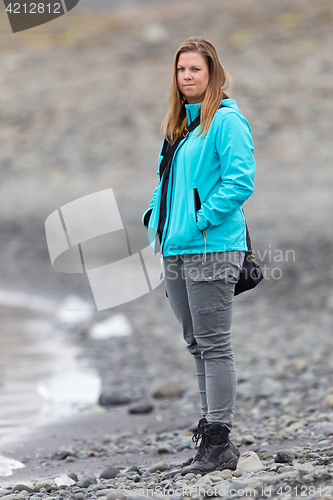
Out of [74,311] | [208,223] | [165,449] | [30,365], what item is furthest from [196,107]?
[74,311]

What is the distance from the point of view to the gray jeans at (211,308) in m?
2.96

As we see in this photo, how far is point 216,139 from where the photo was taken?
2.95 m

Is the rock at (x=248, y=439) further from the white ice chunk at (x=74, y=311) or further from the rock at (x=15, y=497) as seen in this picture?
the white ice chunk at (x=74, y=311)

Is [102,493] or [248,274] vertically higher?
[248,274]

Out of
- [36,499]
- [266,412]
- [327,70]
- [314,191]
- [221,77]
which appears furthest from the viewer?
[327,70]

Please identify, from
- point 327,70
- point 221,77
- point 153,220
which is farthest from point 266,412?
point 327,70

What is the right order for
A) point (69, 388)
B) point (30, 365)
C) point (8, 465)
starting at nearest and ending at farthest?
point (8, 465) < point (69, 388) < point (30, 365)

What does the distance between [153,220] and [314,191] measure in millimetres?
16828

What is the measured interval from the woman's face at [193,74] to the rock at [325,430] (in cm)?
220

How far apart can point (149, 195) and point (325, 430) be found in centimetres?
1648

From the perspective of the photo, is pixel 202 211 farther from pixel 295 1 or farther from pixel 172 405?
pixel 295 1

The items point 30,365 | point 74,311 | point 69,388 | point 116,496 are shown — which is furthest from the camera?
point 74,311

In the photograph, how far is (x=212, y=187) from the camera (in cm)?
300

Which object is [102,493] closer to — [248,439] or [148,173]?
[248,439]
